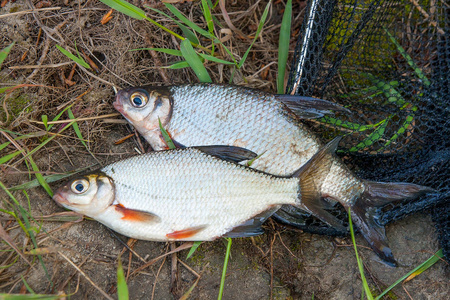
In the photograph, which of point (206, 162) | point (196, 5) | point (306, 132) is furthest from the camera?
point (196, 5)

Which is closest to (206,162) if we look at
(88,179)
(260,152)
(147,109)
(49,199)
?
(260,152)

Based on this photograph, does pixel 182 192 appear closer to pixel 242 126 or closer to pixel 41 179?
pixel 242 126

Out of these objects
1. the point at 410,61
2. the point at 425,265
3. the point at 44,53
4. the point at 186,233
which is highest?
the point at 44,53

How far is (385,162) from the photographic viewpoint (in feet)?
9.91

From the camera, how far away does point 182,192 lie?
2.54m

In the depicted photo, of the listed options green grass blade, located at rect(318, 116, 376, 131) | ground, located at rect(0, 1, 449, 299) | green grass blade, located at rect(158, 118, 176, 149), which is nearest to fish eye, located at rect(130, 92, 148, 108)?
green grass blade, located at rect(158, 118, 176, 149)

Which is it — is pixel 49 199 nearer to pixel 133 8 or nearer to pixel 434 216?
pixel 133 8

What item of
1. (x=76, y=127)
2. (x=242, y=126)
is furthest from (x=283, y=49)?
(x=76, y=127)

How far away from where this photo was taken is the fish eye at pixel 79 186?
8.31 feet

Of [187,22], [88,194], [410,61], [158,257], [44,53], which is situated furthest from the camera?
[410,61]

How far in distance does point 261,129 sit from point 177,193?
30.6 inches

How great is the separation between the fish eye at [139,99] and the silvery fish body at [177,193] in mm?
454

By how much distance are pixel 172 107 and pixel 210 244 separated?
3.62ft

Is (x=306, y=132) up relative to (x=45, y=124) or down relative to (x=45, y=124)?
down
